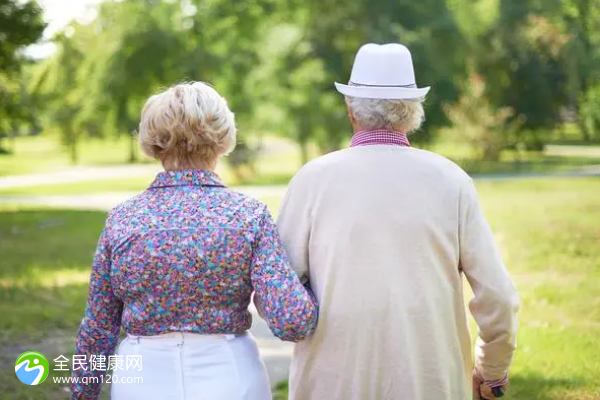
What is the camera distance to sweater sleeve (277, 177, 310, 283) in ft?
10.3

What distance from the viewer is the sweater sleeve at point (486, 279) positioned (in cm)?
312

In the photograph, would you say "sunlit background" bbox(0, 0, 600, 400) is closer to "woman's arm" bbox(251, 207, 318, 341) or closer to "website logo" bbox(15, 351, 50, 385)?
"website logo" bbox(15, 351, 50, 385)

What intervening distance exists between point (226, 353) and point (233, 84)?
32.5 meters

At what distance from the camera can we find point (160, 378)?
291 centimetres

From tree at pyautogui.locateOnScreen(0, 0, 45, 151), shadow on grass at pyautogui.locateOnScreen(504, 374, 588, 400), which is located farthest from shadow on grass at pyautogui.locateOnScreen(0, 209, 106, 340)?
shadow on grass at pyautogui.locateOnScreen(504, 374, 588, 400)

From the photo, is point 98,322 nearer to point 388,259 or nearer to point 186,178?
point 186,178

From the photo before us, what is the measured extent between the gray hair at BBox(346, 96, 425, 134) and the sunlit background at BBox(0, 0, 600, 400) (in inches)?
220

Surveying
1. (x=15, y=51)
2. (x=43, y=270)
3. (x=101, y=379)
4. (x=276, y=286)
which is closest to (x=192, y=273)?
(x=276, y=286)

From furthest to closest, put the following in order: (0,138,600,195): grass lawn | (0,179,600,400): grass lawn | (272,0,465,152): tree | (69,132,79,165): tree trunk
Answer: (69,132,79,165): tree trunk, (272,0,465,152): tree, (0,138,600,195): grass lawn, (0,179,600,400): grass lawn

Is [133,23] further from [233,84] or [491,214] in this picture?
[491,214]

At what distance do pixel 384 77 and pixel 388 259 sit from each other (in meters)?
0.62

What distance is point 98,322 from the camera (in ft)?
10.1

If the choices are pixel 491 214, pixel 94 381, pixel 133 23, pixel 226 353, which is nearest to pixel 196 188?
pixel 226 353

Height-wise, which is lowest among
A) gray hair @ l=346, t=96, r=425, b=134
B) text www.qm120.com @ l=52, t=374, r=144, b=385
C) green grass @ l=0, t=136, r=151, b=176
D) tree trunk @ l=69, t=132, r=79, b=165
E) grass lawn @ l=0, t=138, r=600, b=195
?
green grass @ l=0, t=136, r=151, b=176
